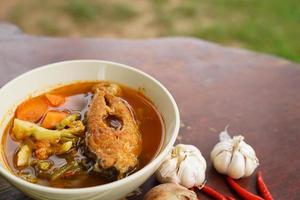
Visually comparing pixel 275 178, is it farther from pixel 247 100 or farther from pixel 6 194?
pixel 6 194

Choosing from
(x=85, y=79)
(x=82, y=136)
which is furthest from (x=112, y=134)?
(x=85, y=79)

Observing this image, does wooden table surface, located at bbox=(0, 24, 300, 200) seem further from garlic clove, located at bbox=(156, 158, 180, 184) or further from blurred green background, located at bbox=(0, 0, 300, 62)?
blurred green background, located at bbox=(0, 0, 300, 62)

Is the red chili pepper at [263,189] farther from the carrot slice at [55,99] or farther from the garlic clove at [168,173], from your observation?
the carrot slice at [55,99]

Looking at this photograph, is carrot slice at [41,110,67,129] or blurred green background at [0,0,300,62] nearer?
carrot slice at [41,110,67,129]

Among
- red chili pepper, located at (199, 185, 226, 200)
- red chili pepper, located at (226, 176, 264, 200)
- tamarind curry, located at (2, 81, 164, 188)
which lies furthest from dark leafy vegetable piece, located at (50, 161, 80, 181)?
red chili pepper, located at (226, 176, 264, 200)

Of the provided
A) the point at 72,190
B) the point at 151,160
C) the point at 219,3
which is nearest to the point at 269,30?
the point at 219,3

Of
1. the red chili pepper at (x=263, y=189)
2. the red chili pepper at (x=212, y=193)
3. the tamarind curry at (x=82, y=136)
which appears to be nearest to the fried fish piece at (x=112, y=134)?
the tamarind curry at (x=82, y=136)

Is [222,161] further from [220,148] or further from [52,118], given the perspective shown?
[52,118]
